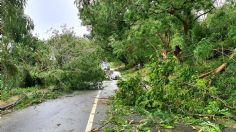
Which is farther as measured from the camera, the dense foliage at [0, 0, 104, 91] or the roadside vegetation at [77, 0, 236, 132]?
the dense foliage at [0, 0, 104, 91]

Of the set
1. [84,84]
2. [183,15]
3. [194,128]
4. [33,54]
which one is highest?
[183,15]

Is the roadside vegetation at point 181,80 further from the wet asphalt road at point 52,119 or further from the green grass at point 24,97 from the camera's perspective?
the green grass at point 24,97

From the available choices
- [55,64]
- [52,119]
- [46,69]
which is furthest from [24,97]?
[52,119]

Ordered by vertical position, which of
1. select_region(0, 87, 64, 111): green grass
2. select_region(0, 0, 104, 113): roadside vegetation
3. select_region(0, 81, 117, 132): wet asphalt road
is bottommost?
select_region(0, 81, 117, 132): wet asphalt road

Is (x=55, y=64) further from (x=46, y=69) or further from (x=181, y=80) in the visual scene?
(x=181, y=80)

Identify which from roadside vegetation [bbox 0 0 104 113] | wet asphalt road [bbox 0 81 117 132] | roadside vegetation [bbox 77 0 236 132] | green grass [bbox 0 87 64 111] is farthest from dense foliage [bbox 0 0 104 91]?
wet asphalt road [bbox 0 81 117 132]

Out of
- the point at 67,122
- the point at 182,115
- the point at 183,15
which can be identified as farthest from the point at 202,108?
the point at 183,15

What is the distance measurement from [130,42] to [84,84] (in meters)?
12.7

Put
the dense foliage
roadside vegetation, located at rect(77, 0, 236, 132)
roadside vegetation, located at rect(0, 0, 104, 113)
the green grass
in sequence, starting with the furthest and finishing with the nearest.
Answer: the dense foliage, roadside vegetation, located at rect(0, 0, 104, 113), the green grass, roadside vegetation, located at rect(77, 0, 236, 132)

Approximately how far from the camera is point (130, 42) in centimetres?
3612

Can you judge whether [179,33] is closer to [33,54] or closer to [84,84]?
[84,84]

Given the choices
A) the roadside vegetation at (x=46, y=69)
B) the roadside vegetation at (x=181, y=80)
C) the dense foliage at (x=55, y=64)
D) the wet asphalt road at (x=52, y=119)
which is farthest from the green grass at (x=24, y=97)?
the roadside vegetation at (x=181, y=80)

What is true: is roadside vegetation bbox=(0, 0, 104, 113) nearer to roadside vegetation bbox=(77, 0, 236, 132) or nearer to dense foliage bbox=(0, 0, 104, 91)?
dense foliage bbox=(0, 0, 104, 91)

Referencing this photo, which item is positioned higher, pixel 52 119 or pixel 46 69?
pixel 46 69
